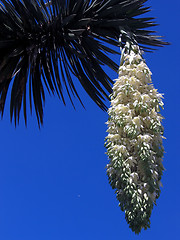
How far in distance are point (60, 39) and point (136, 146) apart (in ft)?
7.27

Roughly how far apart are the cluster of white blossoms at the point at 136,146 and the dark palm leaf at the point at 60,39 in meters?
1.08

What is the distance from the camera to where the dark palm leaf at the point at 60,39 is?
15.4ft

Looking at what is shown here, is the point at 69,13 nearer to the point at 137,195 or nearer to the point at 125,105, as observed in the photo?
the point at 125,105

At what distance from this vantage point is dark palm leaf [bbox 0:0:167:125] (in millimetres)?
4700

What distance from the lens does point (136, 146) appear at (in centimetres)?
328

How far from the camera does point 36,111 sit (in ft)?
17.5

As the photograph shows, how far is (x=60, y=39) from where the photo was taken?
16.3ft

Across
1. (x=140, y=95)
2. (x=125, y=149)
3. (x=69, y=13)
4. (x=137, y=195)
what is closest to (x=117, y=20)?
(x=69, y=13)

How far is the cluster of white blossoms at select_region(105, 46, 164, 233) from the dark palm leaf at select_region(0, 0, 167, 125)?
1078 millimetres

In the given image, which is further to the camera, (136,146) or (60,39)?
(60,39)

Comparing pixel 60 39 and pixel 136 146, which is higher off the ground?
pixel 60 39

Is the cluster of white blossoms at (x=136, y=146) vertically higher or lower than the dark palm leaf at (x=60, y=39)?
lower

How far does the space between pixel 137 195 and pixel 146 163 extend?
265mm

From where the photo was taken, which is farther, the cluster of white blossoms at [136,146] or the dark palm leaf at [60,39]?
the dark palm leaf at [60,39]
